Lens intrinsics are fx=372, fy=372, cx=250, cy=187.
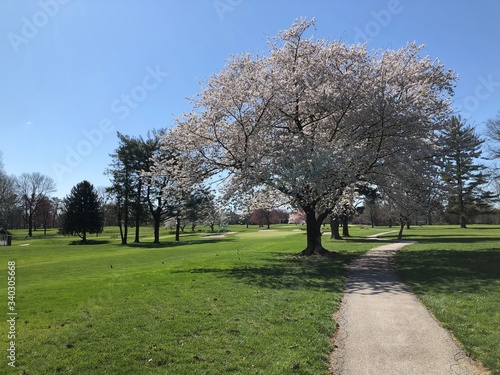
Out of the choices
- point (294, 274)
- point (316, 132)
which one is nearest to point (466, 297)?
point (294, 274)

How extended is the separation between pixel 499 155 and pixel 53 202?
86.9m

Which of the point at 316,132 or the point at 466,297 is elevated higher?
the point at 316,132

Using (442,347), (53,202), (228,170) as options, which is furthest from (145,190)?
(53,202)

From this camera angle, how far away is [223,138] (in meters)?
16.1

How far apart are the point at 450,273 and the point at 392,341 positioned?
320 inches

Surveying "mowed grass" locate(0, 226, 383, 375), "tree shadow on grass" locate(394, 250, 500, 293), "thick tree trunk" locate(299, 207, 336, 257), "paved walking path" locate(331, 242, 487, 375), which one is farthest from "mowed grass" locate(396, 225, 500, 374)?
"thick tree trunk" locate(299, 207, 336, 257)

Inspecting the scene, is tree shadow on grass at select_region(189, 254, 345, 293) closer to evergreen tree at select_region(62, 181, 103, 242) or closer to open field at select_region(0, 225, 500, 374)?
open field at select_region(0, 225, 500, 374)

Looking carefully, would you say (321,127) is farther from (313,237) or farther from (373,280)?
(373,280)

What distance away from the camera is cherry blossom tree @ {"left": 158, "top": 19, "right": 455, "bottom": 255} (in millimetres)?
14586

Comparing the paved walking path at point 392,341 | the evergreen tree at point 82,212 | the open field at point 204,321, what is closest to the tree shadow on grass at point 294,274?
the open field at point 204,321

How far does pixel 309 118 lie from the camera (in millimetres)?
17547

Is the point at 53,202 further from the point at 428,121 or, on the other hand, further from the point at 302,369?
the point at 302,369

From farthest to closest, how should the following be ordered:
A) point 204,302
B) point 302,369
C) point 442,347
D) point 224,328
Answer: point 204,302, point 224,328, point 442,347, point 302,369

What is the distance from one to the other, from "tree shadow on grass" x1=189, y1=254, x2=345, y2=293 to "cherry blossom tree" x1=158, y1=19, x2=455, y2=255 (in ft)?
9.39
